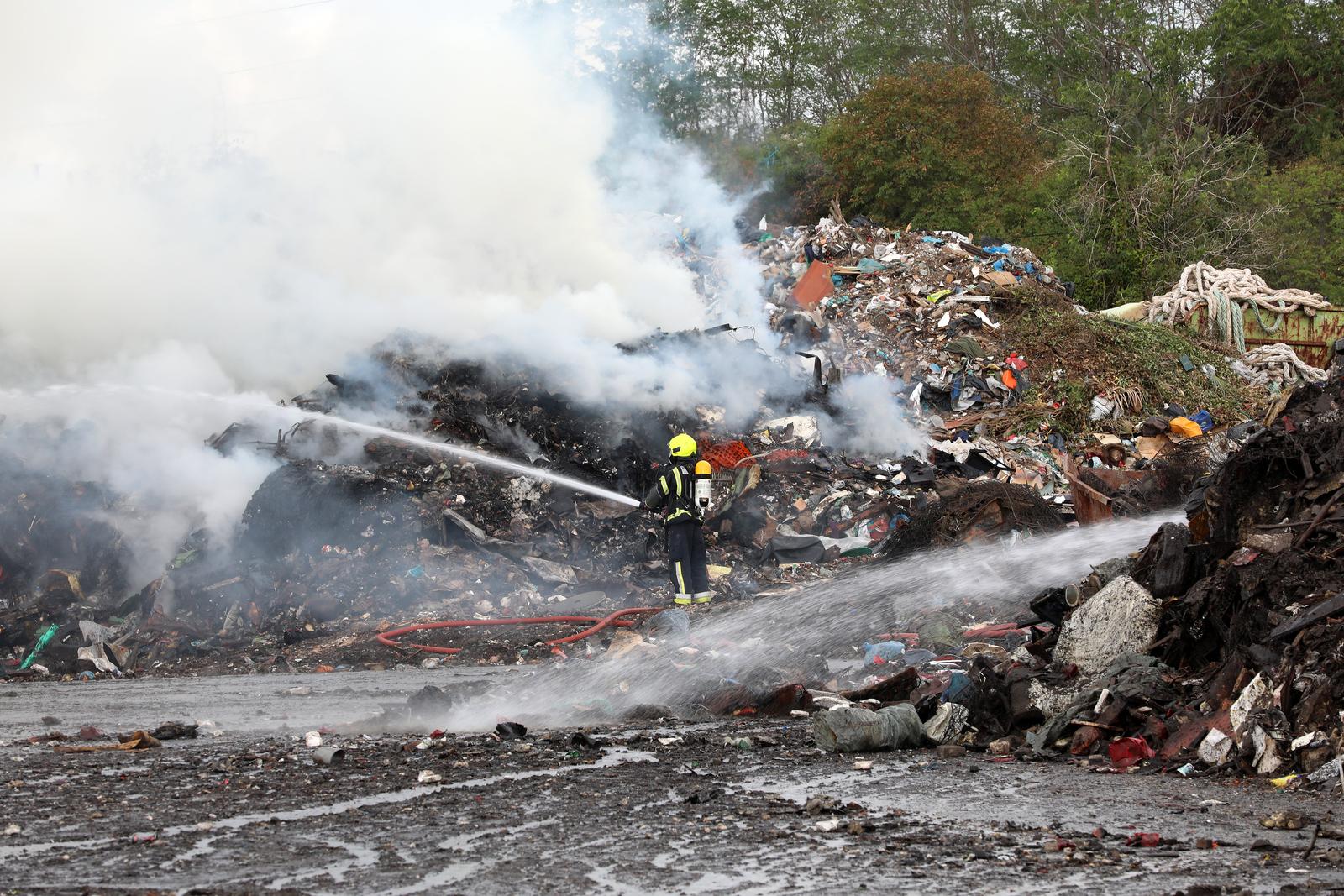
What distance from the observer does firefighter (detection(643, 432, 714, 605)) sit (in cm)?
1112

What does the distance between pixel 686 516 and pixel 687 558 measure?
42 centimetres

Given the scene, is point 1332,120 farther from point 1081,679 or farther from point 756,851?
point 756,851

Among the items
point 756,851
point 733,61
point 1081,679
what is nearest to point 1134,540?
point 1081,679

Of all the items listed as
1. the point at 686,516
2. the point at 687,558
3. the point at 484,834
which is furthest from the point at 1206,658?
the point at 687,558

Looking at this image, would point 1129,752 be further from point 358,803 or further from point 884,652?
point 358,803

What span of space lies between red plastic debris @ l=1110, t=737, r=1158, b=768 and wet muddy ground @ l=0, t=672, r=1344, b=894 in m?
0.26

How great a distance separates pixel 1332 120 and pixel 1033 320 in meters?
18.9

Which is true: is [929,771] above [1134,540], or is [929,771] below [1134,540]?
below

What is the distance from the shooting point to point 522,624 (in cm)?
1120

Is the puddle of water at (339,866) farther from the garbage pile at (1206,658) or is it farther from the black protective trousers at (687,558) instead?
the black protective trousers at (687,558)

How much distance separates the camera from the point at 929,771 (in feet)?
18.8

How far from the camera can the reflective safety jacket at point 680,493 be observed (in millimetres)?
11109

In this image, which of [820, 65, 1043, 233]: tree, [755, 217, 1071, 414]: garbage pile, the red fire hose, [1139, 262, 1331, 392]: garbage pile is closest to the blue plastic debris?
the red fire hose

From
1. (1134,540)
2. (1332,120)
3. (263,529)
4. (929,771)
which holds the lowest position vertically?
(929,771)
